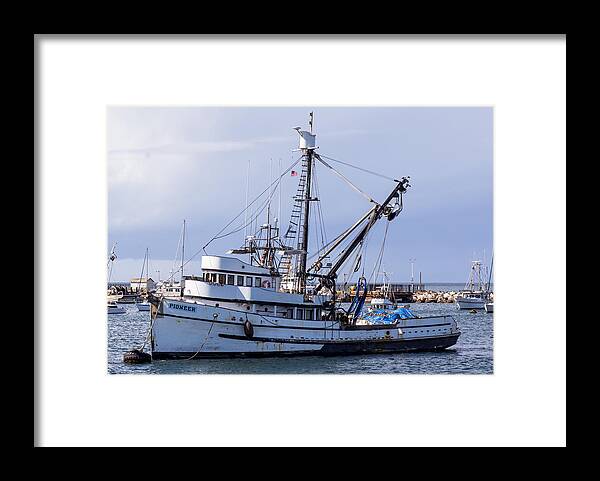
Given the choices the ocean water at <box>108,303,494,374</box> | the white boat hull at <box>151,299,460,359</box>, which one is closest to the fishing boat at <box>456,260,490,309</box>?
the ocean water at <box>108,303,494,374</box>

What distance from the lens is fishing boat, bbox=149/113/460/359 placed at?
1487cm

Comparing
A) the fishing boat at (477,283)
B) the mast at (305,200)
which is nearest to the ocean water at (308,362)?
the fishing boat at (477,283)

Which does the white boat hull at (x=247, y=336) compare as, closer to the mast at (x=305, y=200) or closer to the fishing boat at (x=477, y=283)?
the mast at (x=305, y=200)

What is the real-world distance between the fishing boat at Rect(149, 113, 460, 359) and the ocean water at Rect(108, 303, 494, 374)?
0.30 meters

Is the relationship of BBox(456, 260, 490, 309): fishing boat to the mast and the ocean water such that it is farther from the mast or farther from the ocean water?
the mast

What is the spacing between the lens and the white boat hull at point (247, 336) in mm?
14992

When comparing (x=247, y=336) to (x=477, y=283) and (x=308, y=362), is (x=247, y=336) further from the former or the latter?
(x=477, y=283)

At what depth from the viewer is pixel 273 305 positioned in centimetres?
1642
